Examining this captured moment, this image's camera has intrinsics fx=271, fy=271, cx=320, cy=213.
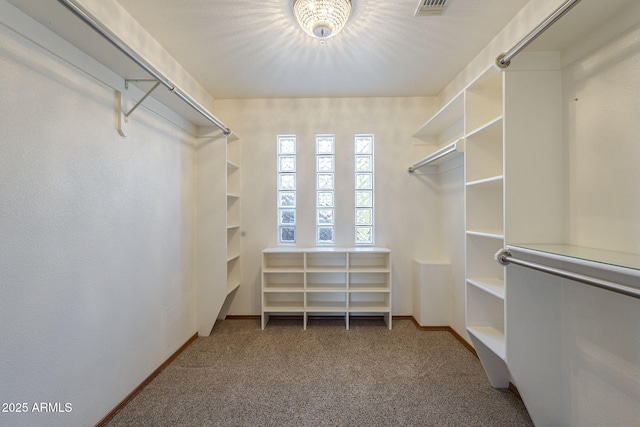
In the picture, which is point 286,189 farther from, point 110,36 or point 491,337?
point 491,337

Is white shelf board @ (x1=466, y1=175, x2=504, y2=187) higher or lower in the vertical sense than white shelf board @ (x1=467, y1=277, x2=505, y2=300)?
higher

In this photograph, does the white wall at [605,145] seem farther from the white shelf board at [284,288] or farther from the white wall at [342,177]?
the white shelf board at [284,288]

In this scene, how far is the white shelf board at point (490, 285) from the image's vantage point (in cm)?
162

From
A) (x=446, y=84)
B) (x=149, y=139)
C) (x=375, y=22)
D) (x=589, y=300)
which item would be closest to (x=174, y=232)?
(x=149, y=139)

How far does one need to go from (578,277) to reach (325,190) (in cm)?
248

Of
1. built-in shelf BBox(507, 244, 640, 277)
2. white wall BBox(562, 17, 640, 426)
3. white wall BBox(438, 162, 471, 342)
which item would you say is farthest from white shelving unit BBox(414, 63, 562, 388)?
white wall BBox(438, 162, 471, 342)

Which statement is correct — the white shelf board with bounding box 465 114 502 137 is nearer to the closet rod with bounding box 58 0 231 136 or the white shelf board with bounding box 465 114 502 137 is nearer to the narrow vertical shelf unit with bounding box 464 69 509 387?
the narrow vertical shelf unit with bounding box 464 69 509 387

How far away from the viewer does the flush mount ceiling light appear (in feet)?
5.24

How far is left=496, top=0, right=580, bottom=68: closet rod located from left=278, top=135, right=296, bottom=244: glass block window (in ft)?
7.37

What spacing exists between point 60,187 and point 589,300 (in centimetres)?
273

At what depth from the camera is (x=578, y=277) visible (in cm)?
108

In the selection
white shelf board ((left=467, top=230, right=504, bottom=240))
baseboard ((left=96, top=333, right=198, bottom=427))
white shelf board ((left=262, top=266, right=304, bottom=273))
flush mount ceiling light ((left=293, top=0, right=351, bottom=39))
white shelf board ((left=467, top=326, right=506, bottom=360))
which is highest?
flush mount ceiling light ((left=293, top=0, right=351, bottom=39))

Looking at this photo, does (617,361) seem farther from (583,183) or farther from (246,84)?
(246,84)

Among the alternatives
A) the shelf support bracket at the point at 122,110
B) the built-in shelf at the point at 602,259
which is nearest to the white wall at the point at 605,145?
the built-in shelf at the point at 602,259
